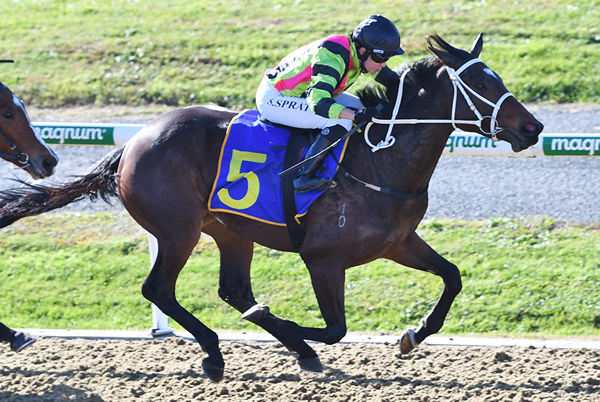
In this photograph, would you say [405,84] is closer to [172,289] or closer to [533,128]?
[533,128]

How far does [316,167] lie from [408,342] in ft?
4.29

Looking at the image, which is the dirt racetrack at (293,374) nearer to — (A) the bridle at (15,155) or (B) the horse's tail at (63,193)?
(B) the horse's tail at (63,193)

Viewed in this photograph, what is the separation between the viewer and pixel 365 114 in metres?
4.66

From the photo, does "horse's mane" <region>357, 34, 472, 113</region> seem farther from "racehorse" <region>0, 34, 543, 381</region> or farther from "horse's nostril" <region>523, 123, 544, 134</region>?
"horse's nostril" <region>523, 123, 544, 134</region>

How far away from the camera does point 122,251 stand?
7.79 metres

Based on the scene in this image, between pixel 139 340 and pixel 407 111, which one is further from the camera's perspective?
pixel 139 340

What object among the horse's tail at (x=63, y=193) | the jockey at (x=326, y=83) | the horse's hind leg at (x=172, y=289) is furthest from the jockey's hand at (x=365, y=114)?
the horse's tail at (x=63, y=193)

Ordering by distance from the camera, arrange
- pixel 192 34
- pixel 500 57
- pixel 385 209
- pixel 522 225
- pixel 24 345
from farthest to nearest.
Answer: pixel 192 34
pixel 500 57
pixel 522 225
pixel 24 345
pixel 385 209

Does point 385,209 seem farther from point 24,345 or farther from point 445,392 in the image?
point 24,345

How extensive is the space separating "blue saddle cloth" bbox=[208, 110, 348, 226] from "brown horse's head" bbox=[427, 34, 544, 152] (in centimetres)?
73

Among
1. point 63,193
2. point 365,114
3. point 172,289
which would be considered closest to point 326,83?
point 365,114

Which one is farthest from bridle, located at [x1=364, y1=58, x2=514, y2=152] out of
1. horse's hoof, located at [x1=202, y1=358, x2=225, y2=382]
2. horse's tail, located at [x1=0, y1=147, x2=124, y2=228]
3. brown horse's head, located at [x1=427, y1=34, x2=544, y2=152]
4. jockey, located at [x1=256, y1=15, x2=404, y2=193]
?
horse's tail, located at [x1=0, y1=147, x2=124, y2=228]

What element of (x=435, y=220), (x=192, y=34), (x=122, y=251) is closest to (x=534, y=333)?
(x=435, y=220)

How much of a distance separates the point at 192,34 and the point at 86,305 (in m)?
8.06
